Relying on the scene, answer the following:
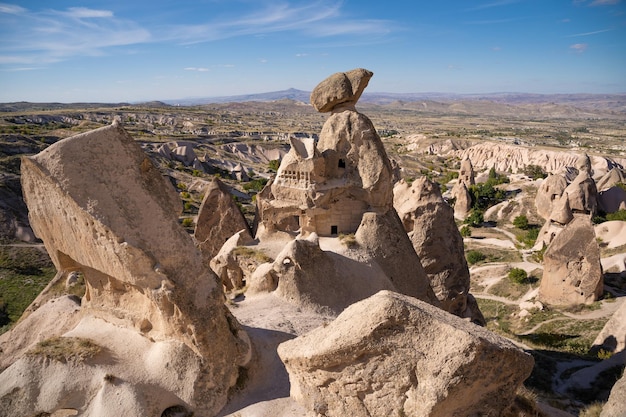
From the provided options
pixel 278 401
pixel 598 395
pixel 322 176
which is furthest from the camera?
pixel 322 176

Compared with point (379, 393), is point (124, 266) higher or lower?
higher

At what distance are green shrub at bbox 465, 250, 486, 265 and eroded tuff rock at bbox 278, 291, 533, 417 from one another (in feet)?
82.2

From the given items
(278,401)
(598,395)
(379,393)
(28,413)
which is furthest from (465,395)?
(598,395)

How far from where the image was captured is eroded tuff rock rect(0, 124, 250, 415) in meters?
6.03

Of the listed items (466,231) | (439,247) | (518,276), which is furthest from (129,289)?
(466,231)

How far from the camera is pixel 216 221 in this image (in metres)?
14.5

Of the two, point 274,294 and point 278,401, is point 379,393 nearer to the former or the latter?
point 278,401

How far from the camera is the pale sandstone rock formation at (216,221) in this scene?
14328 mm

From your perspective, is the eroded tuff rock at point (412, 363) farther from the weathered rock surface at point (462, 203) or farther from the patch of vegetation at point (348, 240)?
the weathered rock surface at point (462, 203)

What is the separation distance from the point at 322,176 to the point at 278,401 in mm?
7175

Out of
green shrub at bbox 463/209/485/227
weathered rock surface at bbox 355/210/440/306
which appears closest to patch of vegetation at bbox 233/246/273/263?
weathered rock surface at bbox 355/210/440/306

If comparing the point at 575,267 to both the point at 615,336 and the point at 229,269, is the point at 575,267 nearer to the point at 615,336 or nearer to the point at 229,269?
the point at 615,336

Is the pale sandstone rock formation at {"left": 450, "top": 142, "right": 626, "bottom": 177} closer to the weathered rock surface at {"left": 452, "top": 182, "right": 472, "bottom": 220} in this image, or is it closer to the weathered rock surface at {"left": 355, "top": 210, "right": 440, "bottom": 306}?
the weathered rock surface at {"left": 452, "top": 182, "right": 472, "bottom": 220}

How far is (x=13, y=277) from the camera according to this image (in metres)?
21.9
